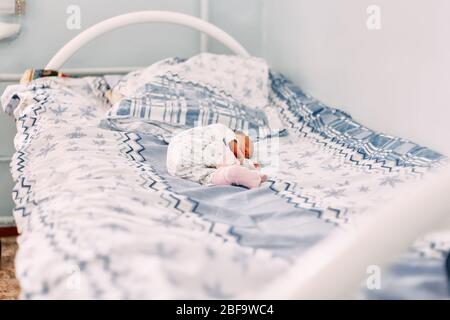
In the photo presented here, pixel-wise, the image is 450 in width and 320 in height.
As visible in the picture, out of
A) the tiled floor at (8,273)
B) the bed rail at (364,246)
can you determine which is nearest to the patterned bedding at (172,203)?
the bed rail at (364,246)

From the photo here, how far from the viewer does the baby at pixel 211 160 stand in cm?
156

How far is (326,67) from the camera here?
2.35 m

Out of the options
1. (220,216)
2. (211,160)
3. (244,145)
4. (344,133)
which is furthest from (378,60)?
(220,216)

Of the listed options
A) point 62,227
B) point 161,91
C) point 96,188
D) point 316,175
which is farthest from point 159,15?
point 62,227

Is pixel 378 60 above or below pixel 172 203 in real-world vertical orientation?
above

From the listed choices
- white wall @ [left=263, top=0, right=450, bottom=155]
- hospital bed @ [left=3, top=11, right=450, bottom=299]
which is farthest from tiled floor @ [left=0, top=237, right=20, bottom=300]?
white wall @ [left=263, top=0, right=450, bottom=155]

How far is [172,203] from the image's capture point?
1316mm

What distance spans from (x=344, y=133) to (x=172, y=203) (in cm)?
84

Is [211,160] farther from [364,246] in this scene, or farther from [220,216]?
[364,246]

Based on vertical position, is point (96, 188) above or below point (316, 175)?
above

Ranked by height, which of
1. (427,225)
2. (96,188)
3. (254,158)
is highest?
(427,225)
